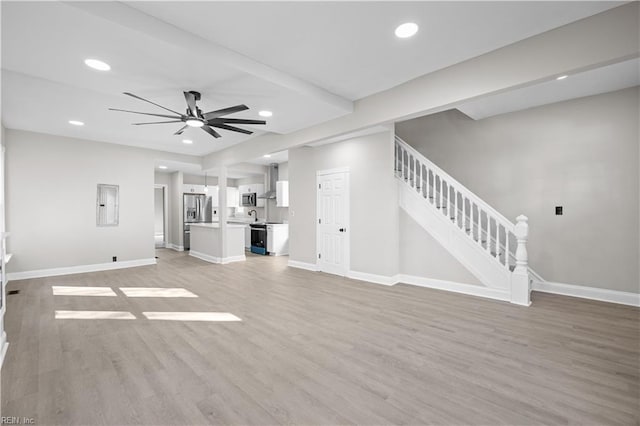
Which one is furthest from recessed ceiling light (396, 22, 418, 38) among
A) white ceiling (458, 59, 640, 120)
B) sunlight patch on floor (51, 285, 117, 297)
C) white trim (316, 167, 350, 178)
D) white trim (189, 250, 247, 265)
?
white trim (189, 250, 247, 265)

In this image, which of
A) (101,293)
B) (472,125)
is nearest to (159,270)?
(101,293)

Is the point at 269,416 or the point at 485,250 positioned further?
the point at 485,250

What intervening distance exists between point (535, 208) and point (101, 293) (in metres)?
7.06

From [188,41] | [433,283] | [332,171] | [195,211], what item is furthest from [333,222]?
[195,211]

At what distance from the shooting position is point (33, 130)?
17.9ft

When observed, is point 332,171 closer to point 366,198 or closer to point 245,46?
A: point 366,198

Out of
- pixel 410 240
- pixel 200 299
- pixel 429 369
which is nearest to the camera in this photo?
pixel 429 369

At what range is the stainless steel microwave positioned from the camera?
973 centimetres

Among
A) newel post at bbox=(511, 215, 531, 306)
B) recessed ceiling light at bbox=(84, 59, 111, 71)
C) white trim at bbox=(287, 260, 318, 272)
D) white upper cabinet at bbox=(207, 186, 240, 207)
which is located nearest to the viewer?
recessed ceiling light at bbox=(84, 59, 111, 71)

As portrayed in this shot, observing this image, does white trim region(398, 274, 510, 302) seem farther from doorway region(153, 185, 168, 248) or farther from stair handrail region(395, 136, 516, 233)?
doorway region(153, 185, 168, 248)

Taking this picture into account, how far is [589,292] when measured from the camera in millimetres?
4184

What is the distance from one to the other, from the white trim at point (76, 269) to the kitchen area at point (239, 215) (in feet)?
5.05

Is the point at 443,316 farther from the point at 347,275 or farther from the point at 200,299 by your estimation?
the point at 200,299

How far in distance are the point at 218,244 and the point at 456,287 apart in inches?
213
